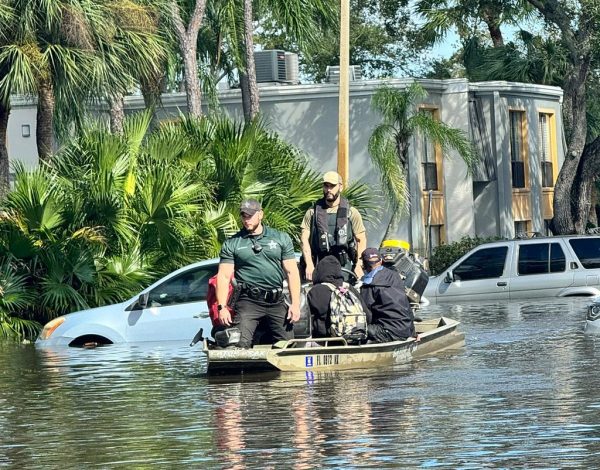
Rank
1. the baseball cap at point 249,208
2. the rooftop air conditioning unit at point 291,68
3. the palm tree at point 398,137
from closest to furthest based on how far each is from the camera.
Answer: the baseball cap at point 249,208
the palm tree at point 398,137
the rooftop air conditioning unit at point 291,68

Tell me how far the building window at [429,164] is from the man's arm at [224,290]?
93.7 feet

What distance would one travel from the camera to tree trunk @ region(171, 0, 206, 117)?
110 ft

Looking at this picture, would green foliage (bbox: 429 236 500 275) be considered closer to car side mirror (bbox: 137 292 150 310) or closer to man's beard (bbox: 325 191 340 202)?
car side mirror (bbox: 137 292 150 310)

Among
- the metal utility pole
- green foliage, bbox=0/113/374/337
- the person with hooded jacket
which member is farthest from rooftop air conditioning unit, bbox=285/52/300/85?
the person with hooded jacket

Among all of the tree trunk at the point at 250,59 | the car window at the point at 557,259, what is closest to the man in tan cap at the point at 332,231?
the car window at the point at 557,259

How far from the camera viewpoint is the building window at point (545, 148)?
4844 centimetres

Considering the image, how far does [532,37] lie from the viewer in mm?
50219

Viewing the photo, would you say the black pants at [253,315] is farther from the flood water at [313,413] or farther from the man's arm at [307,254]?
the man's arm at [307,254]

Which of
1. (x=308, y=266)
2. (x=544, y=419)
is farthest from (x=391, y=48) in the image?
(x=544, y=419)

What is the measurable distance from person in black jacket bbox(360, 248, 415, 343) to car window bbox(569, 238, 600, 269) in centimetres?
1135

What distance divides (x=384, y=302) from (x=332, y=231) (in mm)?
995

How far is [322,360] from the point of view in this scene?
→ 47.2ft

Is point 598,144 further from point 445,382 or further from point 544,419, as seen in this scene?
point 544,419

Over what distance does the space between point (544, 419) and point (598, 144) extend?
30256 mm
